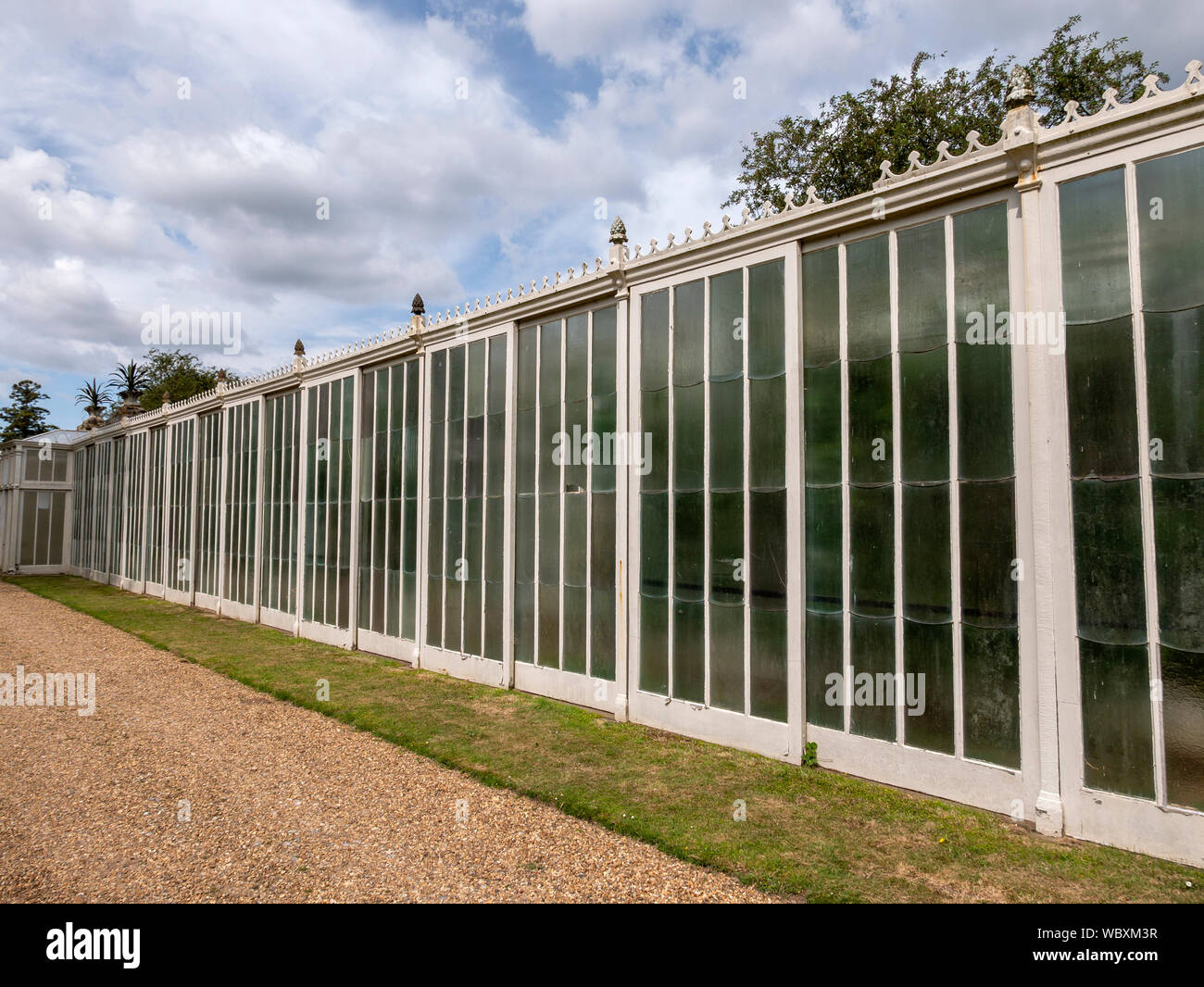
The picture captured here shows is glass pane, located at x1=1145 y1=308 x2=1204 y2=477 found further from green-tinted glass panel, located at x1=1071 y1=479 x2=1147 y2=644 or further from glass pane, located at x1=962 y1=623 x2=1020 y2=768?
glass pane, located at x1=962 y1=623 x2=1020 y2=768

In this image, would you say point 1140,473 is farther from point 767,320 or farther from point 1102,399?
point 767,320

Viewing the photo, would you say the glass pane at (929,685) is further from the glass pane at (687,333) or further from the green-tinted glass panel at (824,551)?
the glass pane at (687,333)

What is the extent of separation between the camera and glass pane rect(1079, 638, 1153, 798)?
5.14 m

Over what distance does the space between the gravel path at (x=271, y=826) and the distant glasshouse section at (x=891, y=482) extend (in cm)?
264

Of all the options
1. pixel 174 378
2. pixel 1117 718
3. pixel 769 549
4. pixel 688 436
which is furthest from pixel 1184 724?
pixel 174 378

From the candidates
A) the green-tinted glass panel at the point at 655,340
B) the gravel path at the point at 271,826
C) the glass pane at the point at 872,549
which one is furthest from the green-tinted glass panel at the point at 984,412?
Answer: the gravel path at the point at 271,826

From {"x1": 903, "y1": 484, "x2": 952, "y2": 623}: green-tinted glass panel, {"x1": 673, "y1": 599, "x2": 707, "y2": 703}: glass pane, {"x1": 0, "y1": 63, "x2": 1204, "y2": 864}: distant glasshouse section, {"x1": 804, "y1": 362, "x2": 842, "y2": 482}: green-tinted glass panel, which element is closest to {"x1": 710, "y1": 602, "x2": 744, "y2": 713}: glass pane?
{"x1": 0, "y1": 63, "x2": 1204, "y2": 864}: distant glasshouse section

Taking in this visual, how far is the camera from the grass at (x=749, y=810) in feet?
15.7

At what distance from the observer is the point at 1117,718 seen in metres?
5.26

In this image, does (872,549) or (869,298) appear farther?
(869,298)

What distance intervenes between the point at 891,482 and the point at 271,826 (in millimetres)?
6202

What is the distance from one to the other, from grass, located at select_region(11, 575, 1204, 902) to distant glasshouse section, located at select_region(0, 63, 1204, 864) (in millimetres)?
319
